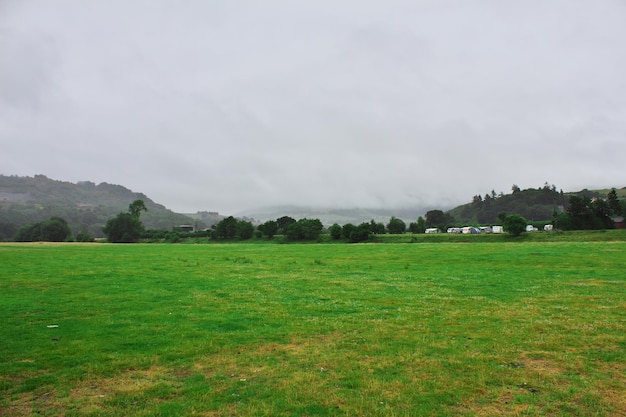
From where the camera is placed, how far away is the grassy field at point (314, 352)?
8.59m

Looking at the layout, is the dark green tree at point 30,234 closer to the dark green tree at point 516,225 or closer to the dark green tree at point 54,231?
the dark green tree at point 54,231

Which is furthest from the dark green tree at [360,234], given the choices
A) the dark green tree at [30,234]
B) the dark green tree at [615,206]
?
the dark green tree at [30,234]

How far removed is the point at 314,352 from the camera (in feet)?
39.8

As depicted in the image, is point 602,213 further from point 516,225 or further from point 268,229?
point 268,229

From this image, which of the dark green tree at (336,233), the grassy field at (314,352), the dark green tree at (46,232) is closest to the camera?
the grassy field at (314,352)

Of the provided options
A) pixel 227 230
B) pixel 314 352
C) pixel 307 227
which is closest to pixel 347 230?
pixel 307 227

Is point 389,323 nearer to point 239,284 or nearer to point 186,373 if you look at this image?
point 186,373

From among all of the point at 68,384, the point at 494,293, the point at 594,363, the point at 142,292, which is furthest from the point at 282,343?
the point at 494,293

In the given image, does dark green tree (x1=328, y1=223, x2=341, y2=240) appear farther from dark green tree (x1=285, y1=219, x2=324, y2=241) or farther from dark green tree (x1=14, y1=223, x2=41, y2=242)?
dark green tree (x1=14, y1=223, x2=41, y2=242)

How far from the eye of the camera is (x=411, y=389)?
9.12 metres

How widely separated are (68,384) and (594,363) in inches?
573

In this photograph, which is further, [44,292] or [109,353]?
[44,292]

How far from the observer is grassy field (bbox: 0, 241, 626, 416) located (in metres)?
8.59

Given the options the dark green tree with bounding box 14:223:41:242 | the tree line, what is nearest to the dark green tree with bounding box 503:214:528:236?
the tree line
